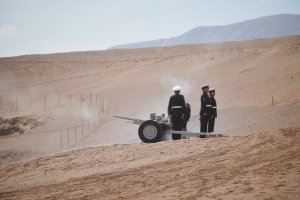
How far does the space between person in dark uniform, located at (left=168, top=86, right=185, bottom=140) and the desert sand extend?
1.48 metres

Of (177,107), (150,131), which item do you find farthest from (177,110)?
(150,131)

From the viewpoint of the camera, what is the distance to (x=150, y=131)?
40.3 ft

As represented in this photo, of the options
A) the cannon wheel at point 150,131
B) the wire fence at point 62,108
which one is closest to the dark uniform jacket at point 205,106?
the cannon wheel at point 150,131

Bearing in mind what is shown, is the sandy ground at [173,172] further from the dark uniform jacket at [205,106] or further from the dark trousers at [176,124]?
the dark uniform jacket at [205,106]

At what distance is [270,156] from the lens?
8.07m

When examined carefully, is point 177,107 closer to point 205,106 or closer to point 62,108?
point 205,106

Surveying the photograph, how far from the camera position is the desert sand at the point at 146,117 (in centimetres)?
734

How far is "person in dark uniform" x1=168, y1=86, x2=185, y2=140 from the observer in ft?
41.7

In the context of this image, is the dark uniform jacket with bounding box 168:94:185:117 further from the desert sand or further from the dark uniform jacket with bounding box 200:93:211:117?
the desert sand

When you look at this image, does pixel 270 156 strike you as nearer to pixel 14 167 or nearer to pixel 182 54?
pixel 14 167

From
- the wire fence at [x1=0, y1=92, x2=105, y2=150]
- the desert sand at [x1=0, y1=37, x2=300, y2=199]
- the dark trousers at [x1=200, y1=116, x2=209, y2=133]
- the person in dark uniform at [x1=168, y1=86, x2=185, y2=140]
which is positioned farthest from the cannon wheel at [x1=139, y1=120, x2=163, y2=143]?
the wire fence at [x1=0, y1=92, x2=105, y2=150]

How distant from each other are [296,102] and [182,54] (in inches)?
1459

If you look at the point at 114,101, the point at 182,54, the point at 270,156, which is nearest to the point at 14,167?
the point at 270,156

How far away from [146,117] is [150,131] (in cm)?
1382
